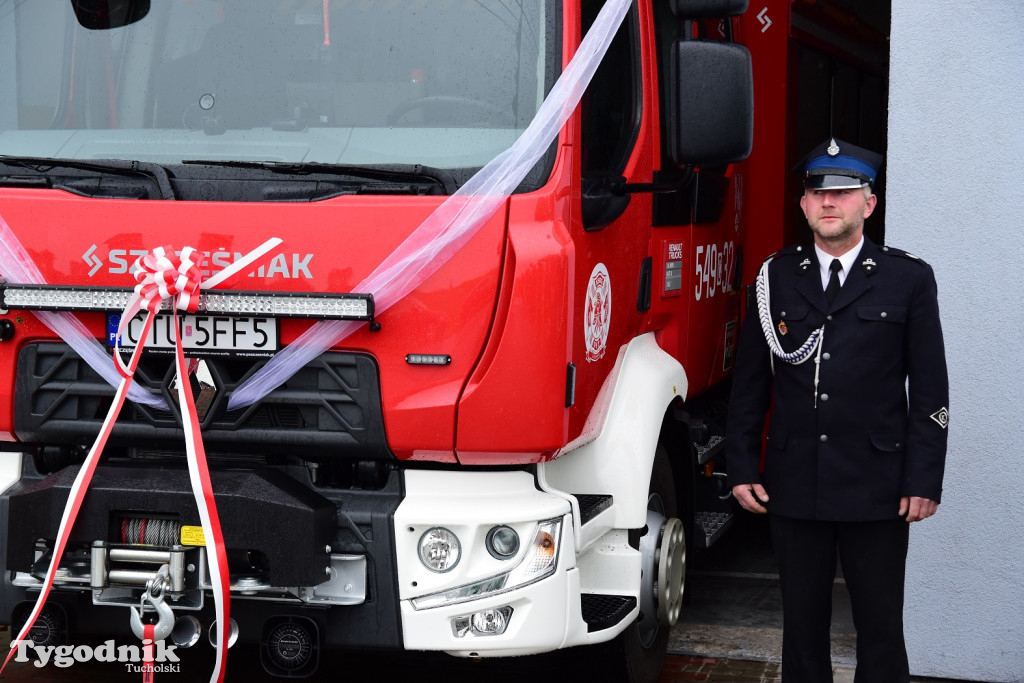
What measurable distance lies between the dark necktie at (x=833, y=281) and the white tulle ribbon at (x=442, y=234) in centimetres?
90

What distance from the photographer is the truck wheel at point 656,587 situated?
16.0 ft

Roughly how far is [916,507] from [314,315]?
179 centimetres

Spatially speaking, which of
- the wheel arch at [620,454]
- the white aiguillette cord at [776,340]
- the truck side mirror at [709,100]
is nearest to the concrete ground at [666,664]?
the wheel arch at [620,454]

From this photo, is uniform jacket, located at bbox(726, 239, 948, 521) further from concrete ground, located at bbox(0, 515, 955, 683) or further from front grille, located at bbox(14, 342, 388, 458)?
concrete ground, located at bbox(0, 515, 955, 683)

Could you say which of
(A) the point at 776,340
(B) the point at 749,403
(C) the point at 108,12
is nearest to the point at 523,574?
(B) the point at 749,403

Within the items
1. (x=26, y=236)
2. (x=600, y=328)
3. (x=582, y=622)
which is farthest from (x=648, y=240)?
(x=26, y=236)

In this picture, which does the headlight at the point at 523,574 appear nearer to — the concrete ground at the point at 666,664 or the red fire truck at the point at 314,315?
the red fire truck at the point at 314,315

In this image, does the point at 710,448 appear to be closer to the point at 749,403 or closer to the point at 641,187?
the point at 749,403

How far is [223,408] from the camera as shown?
4.11 metres

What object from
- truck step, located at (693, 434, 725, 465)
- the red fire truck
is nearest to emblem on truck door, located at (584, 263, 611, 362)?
the red fire truck

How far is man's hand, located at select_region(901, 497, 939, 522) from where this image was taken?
13.5ft

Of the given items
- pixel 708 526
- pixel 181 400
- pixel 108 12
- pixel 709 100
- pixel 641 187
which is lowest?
pixel 708 526

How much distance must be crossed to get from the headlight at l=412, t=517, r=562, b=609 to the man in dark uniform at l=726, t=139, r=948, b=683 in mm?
720

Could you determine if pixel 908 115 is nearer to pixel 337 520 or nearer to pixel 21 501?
pixel 337 520
